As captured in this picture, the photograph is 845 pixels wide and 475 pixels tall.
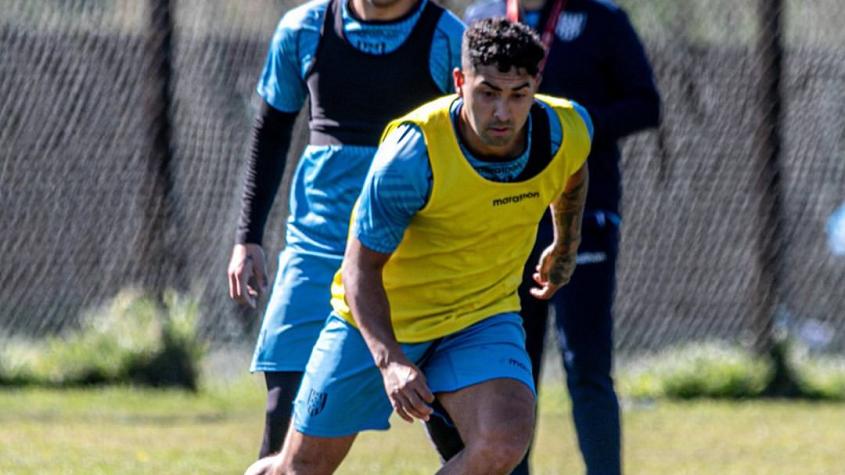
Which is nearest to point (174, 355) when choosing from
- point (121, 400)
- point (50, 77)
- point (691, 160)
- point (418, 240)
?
Result: point (121, 400)

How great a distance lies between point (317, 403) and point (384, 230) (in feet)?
1.77

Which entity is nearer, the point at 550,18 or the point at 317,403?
the point at 317,403

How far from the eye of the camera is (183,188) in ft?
34.7

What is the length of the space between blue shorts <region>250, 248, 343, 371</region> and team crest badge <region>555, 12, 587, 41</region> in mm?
1292

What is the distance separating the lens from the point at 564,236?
17.1ft

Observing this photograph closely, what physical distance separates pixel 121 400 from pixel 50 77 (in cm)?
209

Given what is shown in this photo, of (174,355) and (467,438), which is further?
(174,355)

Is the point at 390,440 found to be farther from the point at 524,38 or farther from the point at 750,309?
the point at 524,38

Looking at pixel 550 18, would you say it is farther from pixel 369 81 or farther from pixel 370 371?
pixel 370 371

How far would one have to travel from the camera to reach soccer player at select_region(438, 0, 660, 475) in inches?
232

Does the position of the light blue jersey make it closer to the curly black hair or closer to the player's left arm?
the player's left arm

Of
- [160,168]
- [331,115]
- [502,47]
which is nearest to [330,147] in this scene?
[331,115]

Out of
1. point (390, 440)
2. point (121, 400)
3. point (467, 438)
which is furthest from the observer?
point (121, 400)

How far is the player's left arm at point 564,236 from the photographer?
5074 mm
